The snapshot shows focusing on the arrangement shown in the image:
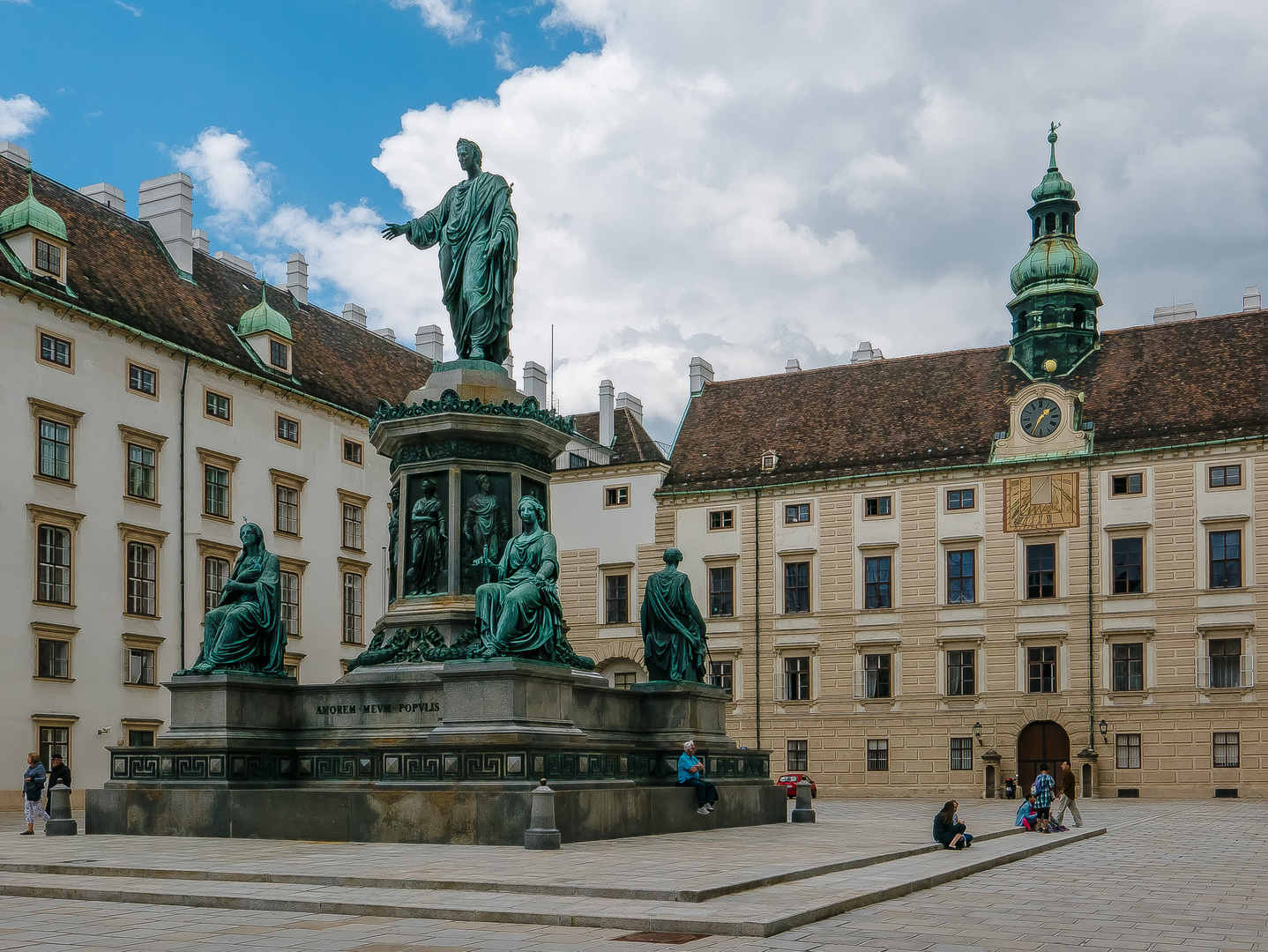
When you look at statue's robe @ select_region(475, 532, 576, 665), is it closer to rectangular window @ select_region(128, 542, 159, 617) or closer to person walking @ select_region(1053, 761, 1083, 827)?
person walking @ select_region(1053, 761, 1083, 827)

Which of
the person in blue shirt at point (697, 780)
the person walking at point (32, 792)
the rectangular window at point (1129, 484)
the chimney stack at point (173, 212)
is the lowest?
the person walking at point (32, 792)

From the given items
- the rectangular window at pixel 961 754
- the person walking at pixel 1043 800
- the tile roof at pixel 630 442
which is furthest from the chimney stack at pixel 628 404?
the person walking at pixel 1043 800

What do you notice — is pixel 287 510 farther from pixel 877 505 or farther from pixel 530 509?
pixel 530 509

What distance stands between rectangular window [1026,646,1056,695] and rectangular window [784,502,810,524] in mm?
9472

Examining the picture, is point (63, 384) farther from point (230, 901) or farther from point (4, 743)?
point (230, 901)

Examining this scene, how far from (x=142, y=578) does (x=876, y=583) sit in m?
26.2

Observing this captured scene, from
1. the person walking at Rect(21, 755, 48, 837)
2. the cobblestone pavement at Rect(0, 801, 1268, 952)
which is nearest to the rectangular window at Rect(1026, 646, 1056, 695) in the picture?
the cobblestone pavement at Rect(0, 801, 1268, 952)

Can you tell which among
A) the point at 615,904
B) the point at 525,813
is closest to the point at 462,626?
the point at 525,813

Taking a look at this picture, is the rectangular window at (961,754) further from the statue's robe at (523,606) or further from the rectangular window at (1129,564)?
the statue's robe at (523,606)

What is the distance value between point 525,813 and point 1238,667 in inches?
1522

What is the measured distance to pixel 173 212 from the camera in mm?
48938

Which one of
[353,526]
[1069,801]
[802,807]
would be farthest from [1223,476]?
[802,807]

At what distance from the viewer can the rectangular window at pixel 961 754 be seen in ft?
173

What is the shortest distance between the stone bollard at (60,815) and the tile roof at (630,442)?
130ft
